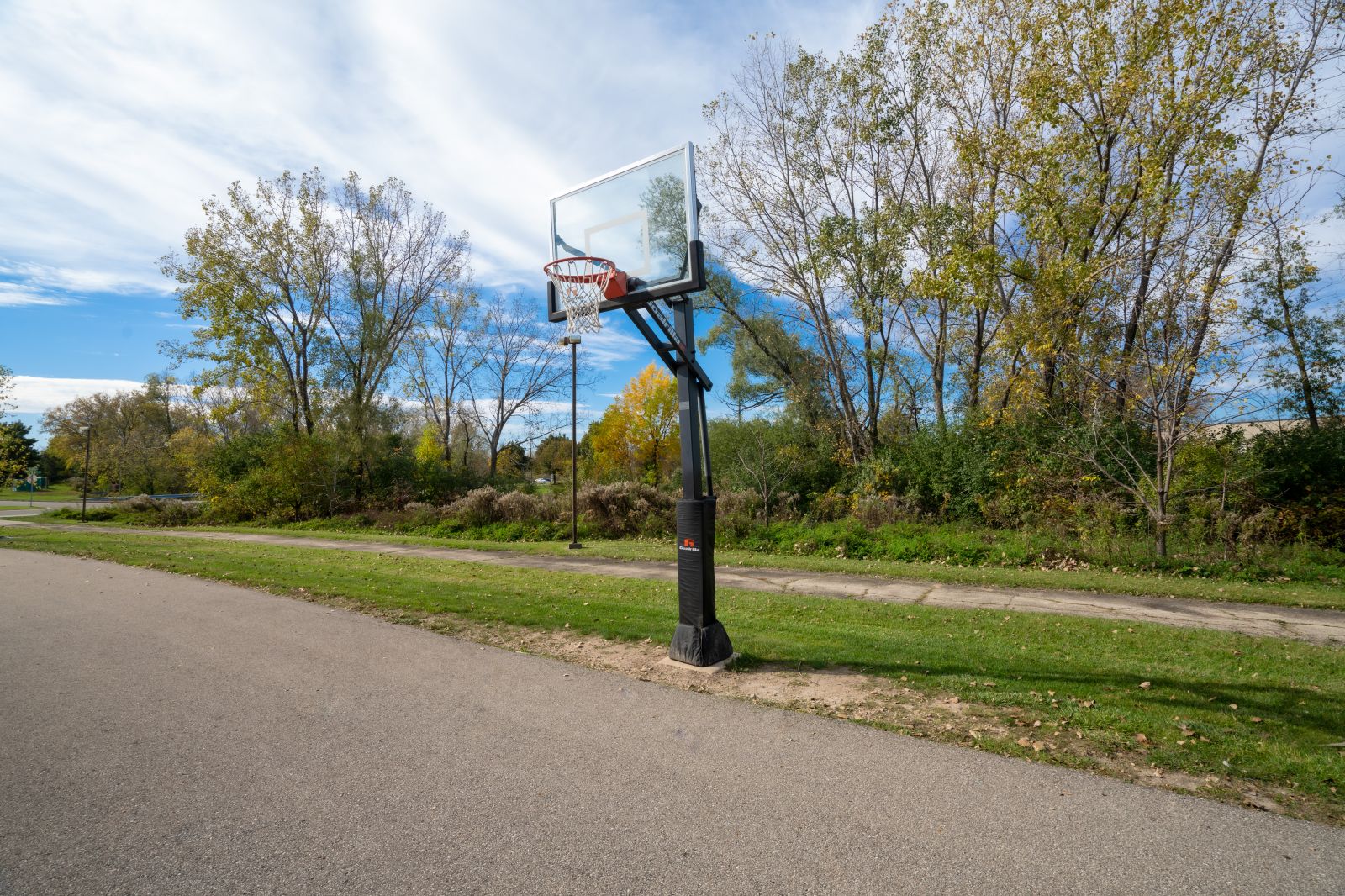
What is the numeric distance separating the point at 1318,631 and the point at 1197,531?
5230mm

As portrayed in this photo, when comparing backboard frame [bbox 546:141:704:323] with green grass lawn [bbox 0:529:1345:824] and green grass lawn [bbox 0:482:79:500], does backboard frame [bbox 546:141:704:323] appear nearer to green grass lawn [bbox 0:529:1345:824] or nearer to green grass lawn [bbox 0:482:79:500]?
green grass lawn [bbox 0:529:1345:824]

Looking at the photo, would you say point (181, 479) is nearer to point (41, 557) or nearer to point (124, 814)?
point (41, 557)

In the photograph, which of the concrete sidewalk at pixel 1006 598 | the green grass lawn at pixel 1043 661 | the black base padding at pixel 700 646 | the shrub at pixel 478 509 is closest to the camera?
the green grass lawn at pixel 1043 661

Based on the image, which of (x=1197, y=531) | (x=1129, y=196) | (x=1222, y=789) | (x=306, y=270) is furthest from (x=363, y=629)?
(x=306, y=270)

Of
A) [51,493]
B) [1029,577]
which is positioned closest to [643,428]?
[1029,577]

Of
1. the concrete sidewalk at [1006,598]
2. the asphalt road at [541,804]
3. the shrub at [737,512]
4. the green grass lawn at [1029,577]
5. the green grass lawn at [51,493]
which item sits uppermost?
the green grass lawn at [51,493]

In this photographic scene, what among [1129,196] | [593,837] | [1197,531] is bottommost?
[593,837]

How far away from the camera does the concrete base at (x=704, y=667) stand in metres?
5.74

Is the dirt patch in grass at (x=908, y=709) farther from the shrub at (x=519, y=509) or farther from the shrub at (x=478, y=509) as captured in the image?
the shrub at (x=478, y=509)

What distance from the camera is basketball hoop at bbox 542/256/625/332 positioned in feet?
21.6

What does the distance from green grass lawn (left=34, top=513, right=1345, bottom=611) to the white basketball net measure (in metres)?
7.22

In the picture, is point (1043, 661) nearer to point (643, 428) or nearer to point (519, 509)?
point (519, 509)

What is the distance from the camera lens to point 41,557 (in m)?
14.3

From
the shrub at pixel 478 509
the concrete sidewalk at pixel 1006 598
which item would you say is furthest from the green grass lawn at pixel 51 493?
the concrete sidewalk at pixel 1006 598
